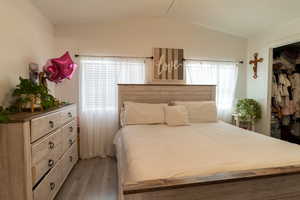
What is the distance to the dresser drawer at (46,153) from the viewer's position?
142 centimetres

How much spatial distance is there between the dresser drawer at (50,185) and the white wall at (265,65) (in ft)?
11.4

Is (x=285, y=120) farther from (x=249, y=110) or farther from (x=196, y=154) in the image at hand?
(x=196, y=154)

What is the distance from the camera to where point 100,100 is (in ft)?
9.80

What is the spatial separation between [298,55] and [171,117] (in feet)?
10.6

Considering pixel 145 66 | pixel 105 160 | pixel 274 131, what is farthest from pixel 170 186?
pixel 274 131

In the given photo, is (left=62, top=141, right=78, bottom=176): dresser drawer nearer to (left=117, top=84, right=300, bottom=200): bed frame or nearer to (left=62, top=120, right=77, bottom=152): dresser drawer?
(left=62, top=120, right=77, bottom=152): dresser drawer

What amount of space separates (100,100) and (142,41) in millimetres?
1320

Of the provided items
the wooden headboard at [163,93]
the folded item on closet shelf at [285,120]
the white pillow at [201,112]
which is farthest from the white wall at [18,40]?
the folded item on closet shelf at [285,120]

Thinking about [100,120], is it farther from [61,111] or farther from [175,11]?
[175,11]

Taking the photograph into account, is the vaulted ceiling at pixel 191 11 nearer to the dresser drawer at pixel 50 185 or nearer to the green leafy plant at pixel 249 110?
the green leafy plant at pixel 249 110

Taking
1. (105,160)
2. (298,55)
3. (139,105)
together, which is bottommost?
(105,160)

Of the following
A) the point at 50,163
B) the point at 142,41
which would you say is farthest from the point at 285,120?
the point at 50,163

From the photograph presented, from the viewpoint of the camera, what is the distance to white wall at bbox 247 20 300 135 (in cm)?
278

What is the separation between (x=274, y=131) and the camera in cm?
351
